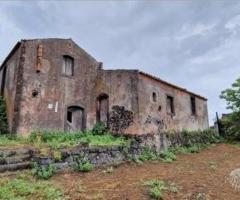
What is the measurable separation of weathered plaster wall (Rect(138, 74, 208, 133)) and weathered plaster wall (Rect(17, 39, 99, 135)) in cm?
307

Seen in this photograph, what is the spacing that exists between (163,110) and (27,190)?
12864 mm

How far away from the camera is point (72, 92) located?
1919cm

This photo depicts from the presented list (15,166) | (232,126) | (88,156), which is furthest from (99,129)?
(232,126)

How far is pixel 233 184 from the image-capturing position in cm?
1159

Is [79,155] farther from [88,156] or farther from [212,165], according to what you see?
[212,165]

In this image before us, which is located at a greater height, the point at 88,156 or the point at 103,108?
the point at 103,108

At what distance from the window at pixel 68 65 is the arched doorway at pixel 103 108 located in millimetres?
2289

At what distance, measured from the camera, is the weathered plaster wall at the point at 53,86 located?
17406mm

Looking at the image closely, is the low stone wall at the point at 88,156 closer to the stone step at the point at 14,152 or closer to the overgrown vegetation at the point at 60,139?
the stone step at the point at 14,152

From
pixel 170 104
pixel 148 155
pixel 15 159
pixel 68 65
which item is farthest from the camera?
pixel 170 104

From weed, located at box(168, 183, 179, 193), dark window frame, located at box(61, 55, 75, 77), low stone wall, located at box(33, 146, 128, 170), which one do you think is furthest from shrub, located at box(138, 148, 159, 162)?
dark window frame, located at box(61, 55, 75, 77)

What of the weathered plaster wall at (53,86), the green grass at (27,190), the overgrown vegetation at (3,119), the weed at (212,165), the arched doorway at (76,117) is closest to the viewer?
the green grass at (27,190)

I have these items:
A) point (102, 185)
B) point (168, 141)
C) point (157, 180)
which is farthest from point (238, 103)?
point (102, 185)

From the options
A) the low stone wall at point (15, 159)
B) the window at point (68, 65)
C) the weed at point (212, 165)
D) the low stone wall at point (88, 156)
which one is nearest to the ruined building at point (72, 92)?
the window at point (68, 65)
